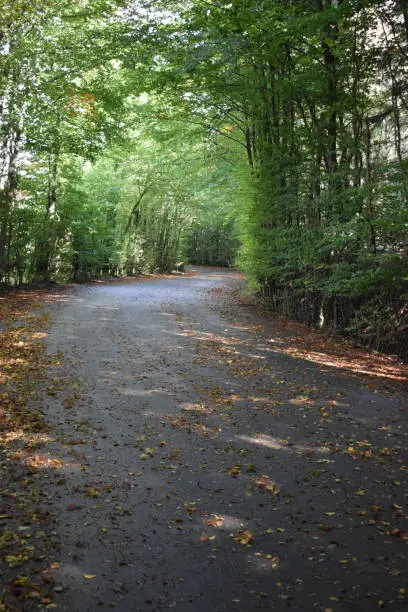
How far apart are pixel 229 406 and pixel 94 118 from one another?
14095mm

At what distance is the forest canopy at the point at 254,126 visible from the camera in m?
10.1

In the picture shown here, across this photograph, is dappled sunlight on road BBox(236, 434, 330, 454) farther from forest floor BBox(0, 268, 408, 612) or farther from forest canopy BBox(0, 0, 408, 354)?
forest canopy BBox(0, 0, 408, 354)

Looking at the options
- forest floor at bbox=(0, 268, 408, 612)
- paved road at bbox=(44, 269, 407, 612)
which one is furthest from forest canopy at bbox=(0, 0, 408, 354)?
paved road at bbox=(44, 269, 407, 612)

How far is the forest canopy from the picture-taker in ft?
33.0

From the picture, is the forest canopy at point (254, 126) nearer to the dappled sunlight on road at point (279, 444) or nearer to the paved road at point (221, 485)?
the paved road at point (221, 485)

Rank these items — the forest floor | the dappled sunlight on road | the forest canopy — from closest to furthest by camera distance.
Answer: the forest floor → the dappled sunlight on road → the forest canopy

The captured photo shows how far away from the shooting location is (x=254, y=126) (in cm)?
1808

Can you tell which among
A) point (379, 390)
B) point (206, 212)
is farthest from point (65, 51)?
point (206, 212)

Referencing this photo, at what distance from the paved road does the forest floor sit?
0.02 meters

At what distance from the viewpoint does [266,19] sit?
9.48m

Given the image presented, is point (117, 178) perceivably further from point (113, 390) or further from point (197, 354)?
point (113, 390)

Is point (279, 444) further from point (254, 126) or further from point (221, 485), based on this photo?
point (254, 126)

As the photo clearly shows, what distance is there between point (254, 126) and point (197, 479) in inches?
610

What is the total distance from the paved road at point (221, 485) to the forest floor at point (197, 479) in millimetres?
16
